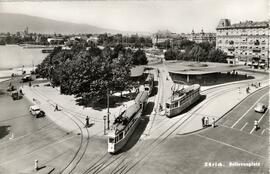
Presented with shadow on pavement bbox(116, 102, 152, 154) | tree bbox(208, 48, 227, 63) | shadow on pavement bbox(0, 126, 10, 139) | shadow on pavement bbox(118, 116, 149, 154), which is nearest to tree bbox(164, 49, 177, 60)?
tree bbox(208, 48, 227, 63)

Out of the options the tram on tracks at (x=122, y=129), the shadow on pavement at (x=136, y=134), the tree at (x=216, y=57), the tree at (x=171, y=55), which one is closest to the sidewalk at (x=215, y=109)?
the shadow on pavement at (x=136, y=134)

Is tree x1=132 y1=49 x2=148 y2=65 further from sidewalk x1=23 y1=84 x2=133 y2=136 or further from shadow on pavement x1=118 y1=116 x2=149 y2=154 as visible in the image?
shadow on pavement x1=118 y1=116 x2=149 y2=154

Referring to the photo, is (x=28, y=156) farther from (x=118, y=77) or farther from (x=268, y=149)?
(x=268, y=149)

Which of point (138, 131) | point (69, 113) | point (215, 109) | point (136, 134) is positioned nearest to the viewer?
point (136, 134)

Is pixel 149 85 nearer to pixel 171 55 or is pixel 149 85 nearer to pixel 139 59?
pixel 139 59

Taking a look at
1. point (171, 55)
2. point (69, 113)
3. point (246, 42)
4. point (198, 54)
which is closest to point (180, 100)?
point (69, 113)

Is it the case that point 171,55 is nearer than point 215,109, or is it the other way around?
point 215,109
